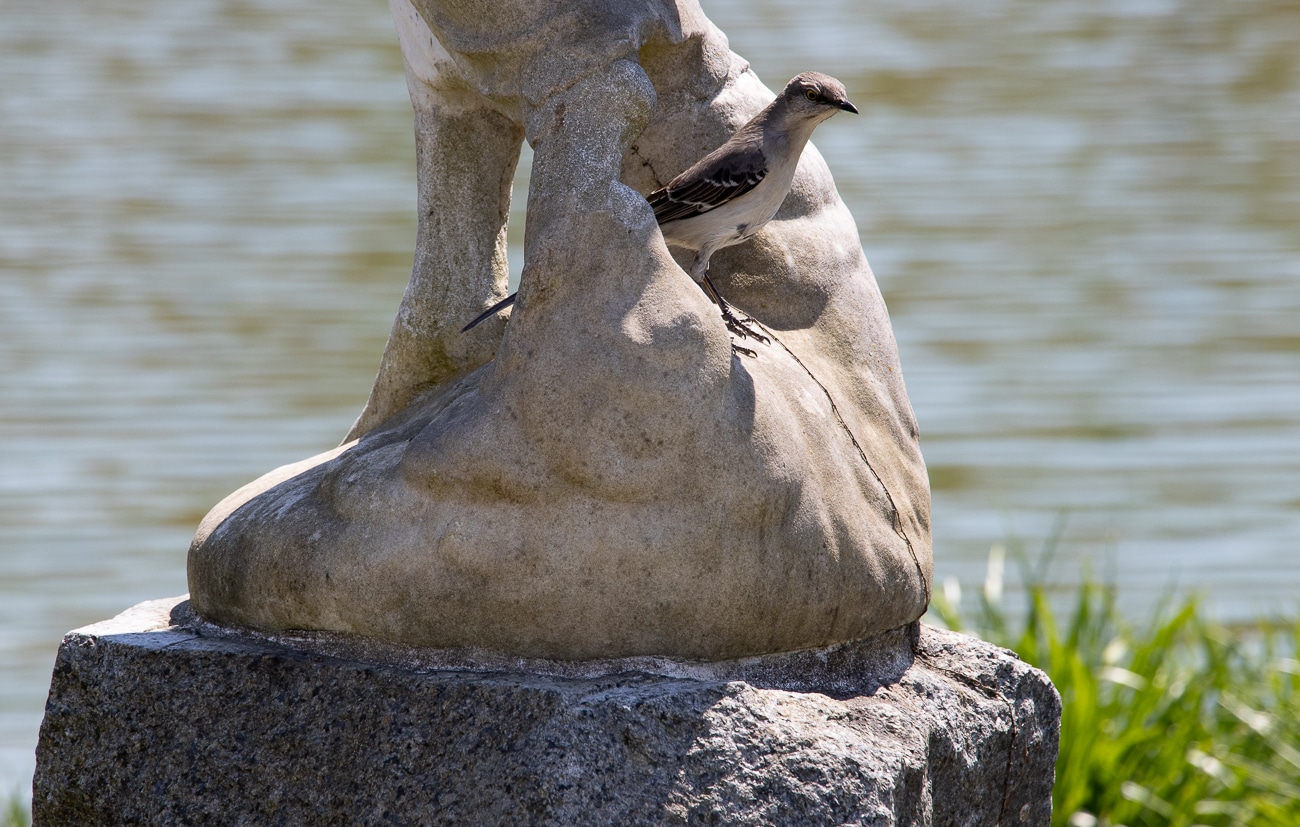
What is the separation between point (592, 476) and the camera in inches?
97.7

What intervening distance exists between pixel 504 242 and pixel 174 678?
993 millimetres

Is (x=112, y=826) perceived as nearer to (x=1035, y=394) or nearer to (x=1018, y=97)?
(x=1035, y=394)

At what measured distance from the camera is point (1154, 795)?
178 inches

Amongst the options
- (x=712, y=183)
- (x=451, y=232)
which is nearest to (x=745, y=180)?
(x=712, y=183)

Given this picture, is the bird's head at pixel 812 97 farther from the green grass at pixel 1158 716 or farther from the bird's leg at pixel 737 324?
the green grass at pixel 1158 716

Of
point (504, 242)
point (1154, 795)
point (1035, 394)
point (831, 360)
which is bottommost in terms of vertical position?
point (1154, 795)

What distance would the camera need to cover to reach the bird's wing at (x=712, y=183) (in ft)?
9.10

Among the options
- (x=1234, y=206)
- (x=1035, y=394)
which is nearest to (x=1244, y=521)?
(x=1035, y=394)

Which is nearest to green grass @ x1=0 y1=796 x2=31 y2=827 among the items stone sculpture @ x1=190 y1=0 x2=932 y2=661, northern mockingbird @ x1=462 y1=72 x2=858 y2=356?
stone sculpture @ x1=190 y1=0 x2=932 y2=661

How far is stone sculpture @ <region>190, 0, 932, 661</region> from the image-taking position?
2494 millimetres

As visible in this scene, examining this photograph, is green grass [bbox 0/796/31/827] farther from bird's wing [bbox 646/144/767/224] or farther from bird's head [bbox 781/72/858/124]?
bird's head [bbox 781/72/858/124]

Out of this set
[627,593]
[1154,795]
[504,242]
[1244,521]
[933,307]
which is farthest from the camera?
[933,307]

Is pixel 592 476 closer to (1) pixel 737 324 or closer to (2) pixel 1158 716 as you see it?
(1) pixel 737 324

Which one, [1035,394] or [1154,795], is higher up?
[1035,394]
